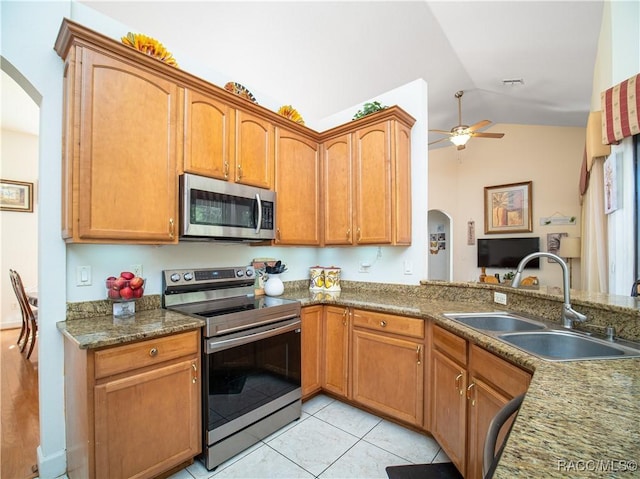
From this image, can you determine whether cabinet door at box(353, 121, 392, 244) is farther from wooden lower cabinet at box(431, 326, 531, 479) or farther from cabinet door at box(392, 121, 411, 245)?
wooden lower cabinet at box(431, 326, 531, 479)

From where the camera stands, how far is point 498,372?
1264 mm

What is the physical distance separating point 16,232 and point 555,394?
670 centimetres

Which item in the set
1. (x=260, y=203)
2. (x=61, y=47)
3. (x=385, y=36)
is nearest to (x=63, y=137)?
(x=61, y=47)

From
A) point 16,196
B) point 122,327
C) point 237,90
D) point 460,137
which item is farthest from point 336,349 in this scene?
point 16,196

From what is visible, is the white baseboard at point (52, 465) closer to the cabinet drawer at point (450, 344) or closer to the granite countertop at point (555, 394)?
the granite countertop at point (555, 394)

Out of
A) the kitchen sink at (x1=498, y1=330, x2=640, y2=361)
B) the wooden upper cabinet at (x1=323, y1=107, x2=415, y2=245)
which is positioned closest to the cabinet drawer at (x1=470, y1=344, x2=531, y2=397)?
the kitchen sink at (x1=498, y1=330, x2=640, y2=361)

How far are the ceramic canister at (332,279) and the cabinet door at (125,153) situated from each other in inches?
58.5

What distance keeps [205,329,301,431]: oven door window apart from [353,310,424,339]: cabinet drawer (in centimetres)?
49

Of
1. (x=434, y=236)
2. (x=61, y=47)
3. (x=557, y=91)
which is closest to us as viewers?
(x=61, y=47)

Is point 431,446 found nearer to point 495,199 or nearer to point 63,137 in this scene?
point 63,137

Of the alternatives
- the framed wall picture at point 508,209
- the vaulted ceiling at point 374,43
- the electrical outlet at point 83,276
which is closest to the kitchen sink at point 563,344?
the electrical outlet at point 83,276

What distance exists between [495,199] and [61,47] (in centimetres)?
665

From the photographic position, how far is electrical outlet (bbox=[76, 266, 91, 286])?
1.73 m

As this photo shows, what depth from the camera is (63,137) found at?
1.65 m
